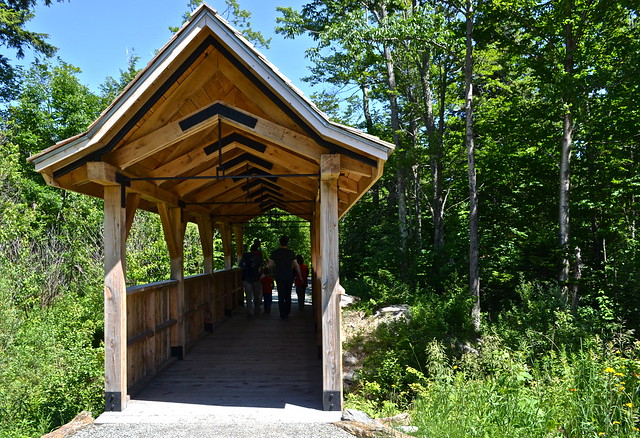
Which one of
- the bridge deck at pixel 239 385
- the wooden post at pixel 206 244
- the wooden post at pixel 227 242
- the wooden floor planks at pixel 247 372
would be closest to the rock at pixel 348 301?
the wooden post at pixel 227 242

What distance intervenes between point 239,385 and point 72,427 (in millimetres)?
2325

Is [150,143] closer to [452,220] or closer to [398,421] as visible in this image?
[398,421]

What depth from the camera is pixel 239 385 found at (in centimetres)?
739

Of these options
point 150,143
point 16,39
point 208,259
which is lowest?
point 208,259

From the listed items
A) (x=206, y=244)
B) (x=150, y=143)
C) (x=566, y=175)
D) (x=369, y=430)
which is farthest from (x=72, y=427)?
(x=566, y=175)

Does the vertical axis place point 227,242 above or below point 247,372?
above

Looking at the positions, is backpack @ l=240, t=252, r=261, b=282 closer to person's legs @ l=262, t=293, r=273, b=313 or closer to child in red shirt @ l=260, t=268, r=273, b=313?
child in red shirt @ l=260, t=268, r=273, b=313

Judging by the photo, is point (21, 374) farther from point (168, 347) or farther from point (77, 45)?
point (77, 45)

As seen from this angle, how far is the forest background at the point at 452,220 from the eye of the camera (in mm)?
10250

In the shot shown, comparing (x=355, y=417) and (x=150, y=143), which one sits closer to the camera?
(x=355, y=417)

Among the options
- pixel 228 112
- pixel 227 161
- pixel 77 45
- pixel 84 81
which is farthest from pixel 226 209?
pixel 77 45

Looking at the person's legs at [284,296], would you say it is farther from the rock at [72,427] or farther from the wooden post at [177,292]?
the rock at [72,427]

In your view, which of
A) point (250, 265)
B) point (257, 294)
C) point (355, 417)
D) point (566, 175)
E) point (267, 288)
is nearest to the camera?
point (355, 417)

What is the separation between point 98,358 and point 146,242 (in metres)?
6.42
